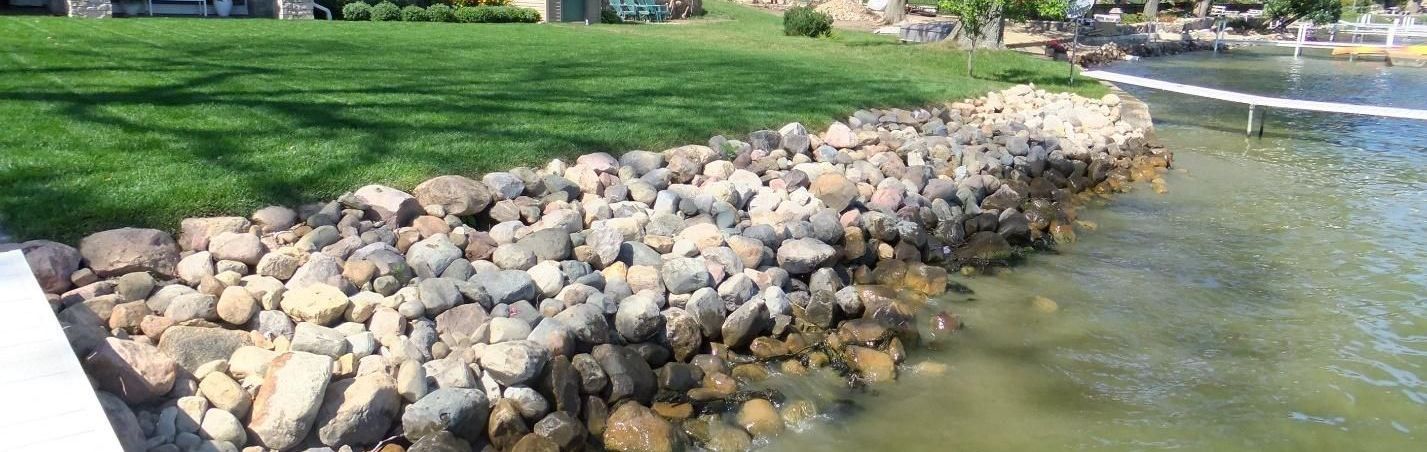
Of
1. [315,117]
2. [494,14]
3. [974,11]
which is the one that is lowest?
[315,117]

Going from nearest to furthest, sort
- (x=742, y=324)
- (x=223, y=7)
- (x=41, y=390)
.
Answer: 1. (x=41, y=390)
2. (x=742, y=324)
3. (x=223, y=7)

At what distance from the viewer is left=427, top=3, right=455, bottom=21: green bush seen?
64.4ft

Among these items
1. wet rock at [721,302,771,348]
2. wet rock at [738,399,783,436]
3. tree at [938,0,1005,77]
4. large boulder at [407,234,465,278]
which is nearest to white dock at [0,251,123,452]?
large boulder at [407,234,465,278]

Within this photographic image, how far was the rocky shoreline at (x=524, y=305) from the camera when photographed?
4.15 metres

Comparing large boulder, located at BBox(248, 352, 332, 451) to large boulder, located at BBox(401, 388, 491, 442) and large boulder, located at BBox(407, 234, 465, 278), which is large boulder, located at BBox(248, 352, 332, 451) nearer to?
large boulder, located at BBox(401, 388, 491, 442)

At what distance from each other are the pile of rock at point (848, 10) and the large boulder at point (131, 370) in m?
28.5

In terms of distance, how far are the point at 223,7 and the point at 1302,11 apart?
1443 inches

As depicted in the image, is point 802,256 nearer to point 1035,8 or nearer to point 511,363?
point 511,363

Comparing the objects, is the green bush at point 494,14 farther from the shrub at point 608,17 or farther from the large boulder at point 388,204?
the large boulder at point 388,204

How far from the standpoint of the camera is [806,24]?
2217 cm

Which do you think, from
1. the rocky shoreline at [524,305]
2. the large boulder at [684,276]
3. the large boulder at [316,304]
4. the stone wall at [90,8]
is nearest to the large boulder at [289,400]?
the rocky shoreline at [524,305]

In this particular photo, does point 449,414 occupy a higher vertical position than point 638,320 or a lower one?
lower

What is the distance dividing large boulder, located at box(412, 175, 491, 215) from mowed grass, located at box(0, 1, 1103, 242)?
212 mm

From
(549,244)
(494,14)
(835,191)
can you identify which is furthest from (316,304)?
(494,14)
